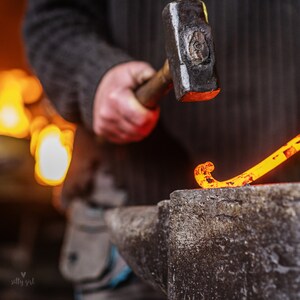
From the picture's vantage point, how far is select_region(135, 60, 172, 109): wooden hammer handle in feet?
3.28

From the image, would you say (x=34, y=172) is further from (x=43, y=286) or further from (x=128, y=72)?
(x=128, y=72)

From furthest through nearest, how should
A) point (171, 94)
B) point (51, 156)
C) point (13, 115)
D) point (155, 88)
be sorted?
1. point (13, 115)
2. point (51, 156)
3. point (171, 94)
4. point (155, 88)

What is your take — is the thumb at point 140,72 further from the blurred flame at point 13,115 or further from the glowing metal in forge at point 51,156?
the blurred flame at point 13,115

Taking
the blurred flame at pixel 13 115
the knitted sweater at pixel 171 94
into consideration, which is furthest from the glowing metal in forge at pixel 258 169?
the blurred flame at pixel 13 115

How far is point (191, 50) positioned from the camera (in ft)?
2.84

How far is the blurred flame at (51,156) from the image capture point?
3.39 meters

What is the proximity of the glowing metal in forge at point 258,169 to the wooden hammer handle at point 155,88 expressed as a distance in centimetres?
29

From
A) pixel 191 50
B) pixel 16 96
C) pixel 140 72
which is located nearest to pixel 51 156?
pixel 16 96

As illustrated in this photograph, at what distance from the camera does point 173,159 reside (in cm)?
147

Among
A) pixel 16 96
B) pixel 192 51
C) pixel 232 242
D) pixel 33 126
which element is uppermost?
pixel 192 51

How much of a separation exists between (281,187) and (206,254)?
0.46ft

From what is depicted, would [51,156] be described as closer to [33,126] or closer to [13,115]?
[33,126]

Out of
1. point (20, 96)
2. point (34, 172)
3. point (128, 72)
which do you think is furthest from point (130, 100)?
point (20, 96)

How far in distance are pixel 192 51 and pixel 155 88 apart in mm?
219
